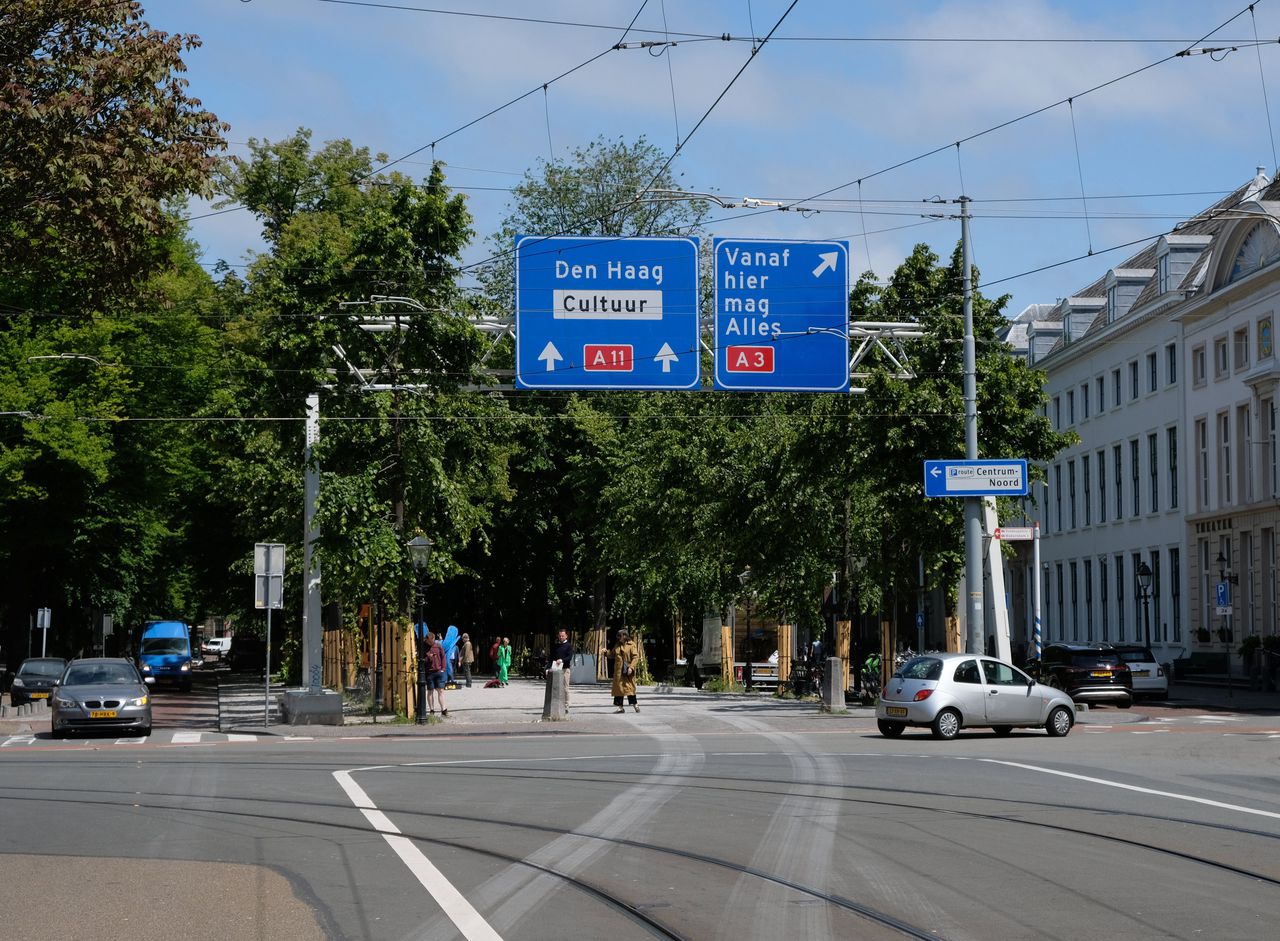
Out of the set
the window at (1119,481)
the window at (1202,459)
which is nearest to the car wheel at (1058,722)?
the window at (1202,459)

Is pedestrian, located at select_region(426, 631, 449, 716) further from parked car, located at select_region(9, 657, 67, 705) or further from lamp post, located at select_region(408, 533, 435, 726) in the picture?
parked car, located at select_region(9, 657, 67, 705)

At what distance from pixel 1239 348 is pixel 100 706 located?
4138cm

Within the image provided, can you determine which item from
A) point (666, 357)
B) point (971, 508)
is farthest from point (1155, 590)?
point (666, 357)

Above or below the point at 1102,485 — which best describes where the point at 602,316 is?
below

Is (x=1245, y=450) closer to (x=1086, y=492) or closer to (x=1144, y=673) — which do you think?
(x=1086, y=492)

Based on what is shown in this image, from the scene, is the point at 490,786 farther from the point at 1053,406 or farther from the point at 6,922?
the point at 1053,406

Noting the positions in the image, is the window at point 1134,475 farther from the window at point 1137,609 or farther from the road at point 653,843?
the road at point 653,843

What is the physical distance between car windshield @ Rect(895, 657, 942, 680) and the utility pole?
14.5 feet

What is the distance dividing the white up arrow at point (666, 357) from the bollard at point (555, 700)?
26.3ft

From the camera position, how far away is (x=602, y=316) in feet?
92.8

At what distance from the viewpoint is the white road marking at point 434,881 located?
9.15 metres

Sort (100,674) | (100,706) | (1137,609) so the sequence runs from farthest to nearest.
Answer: (1137,609), (100,674), (100,706)

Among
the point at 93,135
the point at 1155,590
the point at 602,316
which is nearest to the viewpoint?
Result: the point at 93,135

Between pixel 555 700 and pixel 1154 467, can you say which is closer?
pixel 555 700
